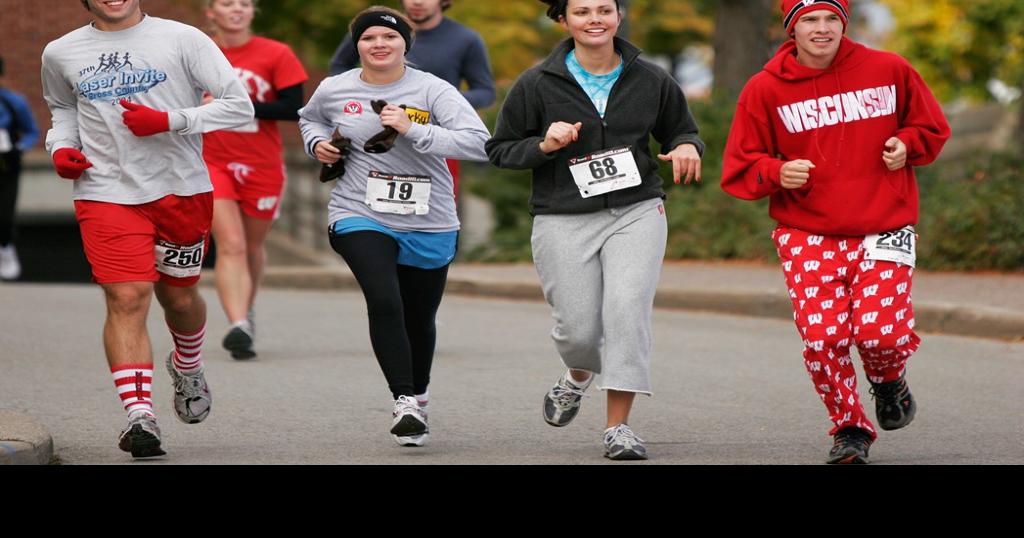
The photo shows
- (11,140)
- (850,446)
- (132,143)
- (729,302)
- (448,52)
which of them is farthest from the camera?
(11,140)

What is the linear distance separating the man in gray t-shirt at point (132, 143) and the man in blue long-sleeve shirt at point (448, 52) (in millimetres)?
2811

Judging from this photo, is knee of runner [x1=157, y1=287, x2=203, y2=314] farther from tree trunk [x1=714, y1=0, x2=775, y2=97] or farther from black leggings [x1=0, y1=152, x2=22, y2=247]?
tree trunk [x1=714, y1=0, x2=775, y2=97]

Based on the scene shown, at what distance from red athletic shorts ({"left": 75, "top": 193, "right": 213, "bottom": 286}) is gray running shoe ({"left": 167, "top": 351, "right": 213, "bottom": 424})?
56cm

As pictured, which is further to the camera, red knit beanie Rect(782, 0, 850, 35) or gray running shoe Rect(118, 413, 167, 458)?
gray running shoe Rect(118, 413, 167, 458)

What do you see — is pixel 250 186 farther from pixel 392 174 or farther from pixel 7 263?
pixel 7 263

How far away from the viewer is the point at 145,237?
6.70 m

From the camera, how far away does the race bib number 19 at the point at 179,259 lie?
270 inches

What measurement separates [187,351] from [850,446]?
9.09 ft

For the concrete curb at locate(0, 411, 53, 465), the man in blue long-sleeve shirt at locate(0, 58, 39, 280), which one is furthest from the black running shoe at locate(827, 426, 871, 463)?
the man in blue long-sleeve shirt at locate(0, 58, 39, 280)

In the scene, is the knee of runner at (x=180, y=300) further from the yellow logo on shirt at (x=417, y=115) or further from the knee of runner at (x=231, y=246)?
the knee of runner at (x=231, y=246)

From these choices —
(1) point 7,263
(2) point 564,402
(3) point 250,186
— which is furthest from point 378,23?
(1) point 7,263

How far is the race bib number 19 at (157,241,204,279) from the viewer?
686 centimetres

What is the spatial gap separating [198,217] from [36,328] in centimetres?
570

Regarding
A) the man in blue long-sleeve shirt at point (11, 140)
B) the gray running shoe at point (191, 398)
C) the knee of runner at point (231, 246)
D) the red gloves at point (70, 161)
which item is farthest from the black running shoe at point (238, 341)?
the man in blue long-sleeve shirt at point (11, 140)
